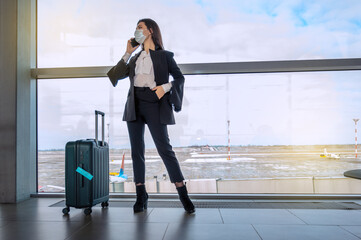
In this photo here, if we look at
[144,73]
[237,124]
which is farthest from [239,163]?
[144,73]

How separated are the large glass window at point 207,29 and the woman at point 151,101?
0.58 m

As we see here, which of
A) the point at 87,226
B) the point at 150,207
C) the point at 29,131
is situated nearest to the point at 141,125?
the point at 150,207

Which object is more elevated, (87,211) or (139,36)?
(139,36)

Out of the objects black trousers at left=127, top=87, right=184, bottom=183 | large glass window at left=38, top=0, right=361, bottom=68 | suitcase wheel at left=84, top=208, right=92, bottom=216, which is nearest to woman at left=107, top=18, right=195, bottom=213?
black trousers at left=127, top=87, right=184, bottom=183

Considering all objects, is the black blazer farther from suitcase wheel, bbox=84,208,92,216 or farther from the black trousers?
suitcase wheel, bbox=84,208,92,216

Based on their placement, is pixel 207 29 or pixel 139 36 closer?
pixel 139 36

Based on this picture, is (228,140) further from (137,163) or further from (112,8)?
(112,8)

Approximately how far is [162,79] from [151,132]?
1.34 ft

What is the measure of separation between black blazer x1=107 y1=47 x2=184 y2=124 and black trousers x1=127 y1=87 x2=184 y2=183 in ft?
0.16

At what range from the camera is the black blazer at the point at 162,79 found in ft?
7.03

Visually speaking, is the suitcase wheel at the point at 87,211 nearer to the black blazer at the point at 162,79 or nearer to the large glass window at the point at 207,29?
the black blazer at the point at 162,79

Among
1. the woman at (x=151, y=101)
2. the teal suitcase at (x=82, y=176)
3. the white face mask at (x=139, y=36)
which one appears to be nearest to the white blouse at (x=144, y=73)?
the woman at (x=151, y=101)

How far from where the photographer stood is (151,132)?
217 centimetres

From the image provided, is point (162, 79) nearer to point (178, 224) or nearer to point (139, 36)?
point (139, 36)
